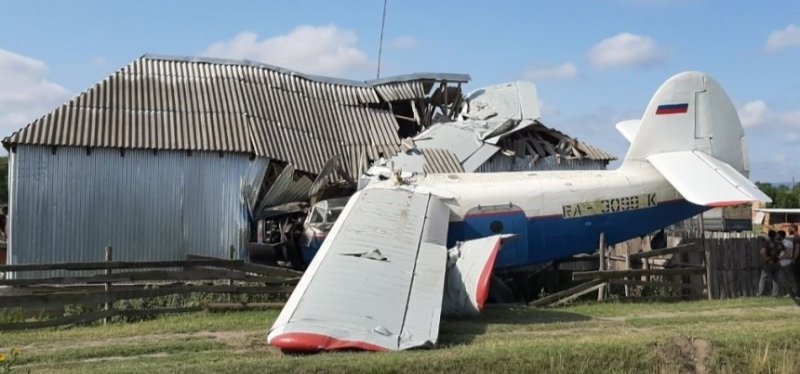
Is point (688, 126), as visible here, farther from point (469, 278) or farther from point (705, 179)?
point (469, 278)

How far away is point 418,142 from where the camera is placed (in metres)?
23.1

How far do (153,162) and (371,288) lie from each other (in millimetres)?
10356

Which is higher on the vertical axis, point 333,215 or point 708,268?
point 333,215

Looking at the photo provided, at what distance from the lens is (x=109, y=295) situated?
42.3ft

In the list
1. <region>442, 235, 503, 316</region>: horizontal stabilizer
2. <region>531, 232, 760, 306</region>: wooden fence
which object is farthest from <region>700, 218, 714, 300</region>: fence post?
<region>442, 235, 503, 316</region>: horizontal stabilizer

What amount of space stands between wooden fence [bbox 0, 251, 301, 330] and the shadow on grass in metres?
3.98

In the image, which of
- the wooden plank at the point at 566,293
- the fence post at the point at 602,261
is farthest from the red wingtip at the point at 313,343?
the fence post at the point at 602,261

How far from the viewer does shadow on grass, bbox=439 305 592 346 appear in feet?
34.3

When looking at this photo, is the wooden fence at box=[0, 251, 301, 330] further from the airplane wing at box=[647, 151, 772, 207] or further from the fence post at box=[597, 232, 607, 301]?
the airplane wing at box=[647, 151, 772, 207]

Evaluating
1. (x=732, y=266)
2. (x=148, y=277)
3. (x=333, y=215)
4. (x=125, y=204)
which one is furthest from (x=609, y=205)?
(x=125, y=204)

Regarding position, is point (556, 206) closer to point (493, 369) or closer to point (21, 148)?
point (493, 369)

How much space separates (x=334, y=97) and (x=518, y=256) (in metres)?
10.3

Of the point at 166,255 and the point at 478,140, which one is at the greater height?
the point at 478,140

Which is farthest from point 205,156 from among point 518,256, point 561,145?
point 561,145
